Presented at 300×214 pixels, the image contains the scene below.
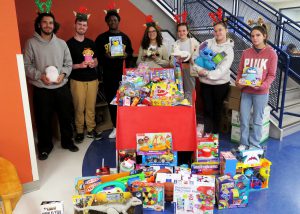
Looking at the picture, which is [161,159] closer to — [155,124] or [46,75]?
[155,124]

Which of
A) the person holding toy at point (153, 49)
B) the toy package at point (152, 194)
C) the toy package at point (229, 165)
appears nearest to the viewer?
the toy package at point (152, 194)

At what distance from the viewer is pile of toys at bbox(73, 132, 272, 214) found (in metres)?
2.27

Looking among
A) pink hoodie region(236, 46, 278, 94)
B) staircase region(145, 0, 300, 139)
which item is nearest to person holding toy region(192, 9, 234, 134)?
pink hoodie region(236, 46, 278, 94)

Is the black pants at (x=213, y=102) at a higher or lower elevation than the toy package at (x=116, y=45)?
lower

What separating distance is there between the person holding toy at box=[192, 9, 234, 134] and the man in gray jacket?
1607 mm

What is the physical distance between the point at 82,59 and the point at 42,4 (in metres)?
0.77

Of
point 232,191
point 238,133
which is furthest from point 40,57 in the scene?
point 238,133

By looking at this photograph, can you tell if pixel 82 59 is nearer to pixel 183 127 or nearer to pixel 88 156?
pixel 88 156

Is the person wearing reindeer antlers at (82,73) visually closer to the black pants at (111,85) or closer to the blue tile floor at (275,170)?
the black pants at (111,85)

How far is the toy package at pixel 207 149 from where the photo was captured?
2957 millimetres

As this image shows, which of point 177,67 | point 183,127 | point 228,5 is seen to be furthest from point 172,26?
point 228,5

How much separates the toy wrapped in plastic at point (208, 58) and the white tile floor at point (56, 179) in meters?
1.85

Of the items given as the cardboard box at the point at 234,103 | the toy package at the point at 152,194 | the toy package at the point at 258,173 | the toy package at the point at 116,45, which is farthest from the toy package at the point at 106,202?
the cardboard box at the point at 234,103

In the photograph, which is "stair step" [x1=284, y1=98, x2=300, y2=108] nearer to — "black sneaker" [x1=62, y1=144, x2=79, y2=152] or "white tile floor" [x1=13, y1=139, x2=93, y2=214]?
"white tile floor" [x1=13, y1=139, x2=93, y2=214]
